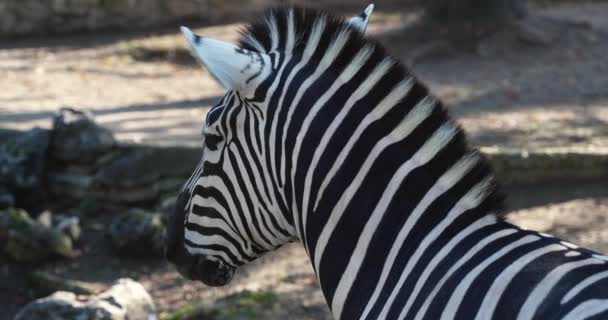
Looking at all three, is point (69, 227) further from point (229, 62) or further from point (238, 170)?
point (229, 62)

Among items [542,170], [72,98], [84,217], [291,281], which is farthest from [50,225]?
[542,170]

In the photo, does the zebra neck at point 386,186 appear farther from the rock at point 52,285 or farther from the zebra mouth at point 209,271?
the rock at point 52,285

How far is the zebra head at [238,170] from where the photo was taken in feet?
7.86

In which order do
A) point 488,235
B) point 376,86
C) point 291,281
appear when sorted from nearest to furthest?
point 488,235 → point 376,86 → point 291,281

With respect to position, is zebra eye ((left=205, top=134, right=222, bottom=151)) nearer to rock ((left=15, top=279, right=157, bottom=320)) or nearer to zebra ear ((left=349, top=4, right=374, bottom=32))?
zebra ear ((left=349, top=4, right=374, bottom=32))

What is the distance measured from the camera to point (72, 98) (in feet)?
30.1

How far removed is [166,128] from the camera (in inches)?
316

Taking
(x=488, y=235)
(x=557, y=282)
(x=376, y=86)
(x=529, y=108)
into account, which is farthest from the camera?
(x=529, y=108)

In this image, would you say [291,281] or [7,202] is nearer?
[291,281]

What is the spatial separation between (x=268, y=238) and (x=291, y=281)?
2829mm

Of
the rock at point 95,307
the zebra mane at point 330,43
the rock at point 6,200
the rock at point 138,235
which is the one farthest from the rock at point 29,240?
the zebra mane at point 330,43

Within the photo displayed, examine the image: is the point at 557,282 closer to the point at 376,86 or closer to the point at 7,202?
the point at 376,86

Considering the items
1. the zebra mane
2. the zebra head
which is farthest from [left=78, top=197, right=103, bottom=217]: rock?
the zebra mane

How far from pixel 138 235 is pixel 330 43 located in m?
3.94
